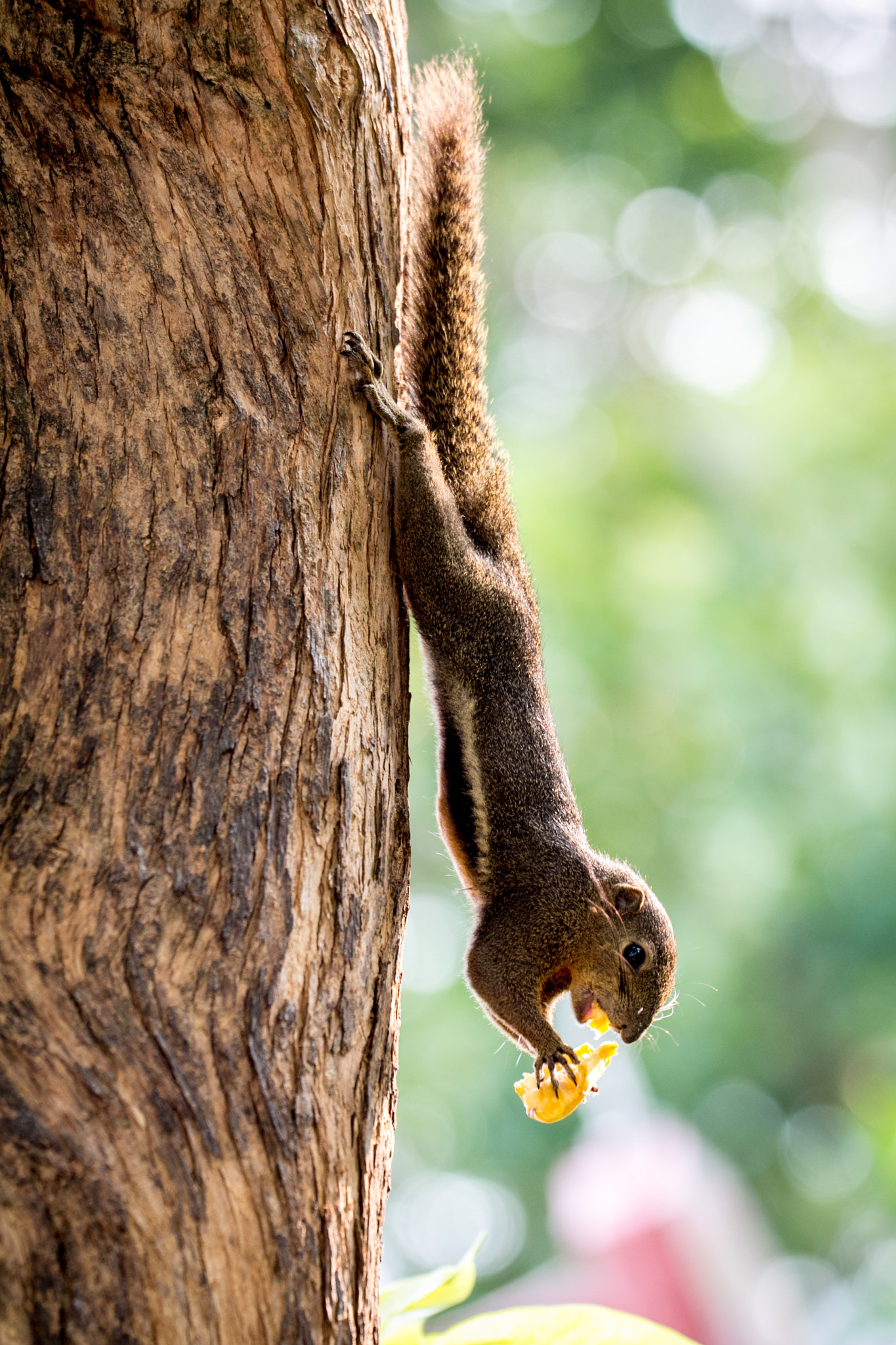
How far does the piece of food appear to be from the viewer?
2.08 m

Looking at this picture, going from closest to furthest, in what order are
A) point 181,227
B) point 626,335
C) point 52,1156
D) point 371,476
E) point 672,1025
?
point 52,1156 < point 181,227 < point 371,476 < point 672,1025 < point 626,335

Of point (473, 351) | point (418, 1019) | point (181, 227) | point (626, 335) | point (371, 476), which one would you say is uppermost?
point (626, 335)

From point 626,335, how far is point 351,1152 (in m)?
5.10

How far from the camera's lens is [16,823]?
1348 mm

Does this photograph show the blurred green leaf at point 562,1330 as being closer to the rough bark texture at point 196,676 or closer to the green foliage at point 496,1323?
the green foliage at point 496,1323

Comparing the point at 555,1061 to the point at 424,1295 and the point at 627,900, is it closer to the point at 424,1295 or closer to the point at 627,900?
the point at 627,900

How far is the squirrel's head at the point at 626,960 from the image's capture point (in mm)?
2398

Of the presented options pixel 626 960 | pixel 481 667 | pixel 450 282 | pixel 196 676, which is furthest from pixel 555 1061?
pixel 450 282

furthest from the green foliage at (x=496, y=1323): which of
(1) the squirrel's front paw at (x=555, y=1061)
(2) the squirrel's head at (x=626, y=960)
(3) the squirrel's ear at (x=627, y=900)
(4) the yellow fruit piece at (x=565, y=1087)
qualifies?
(3) the squirrel's ear at (x=627, y=900)

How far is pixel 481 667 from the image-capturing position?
2.19 m

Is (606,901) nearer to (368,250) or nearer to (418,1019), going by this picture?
(368,250)

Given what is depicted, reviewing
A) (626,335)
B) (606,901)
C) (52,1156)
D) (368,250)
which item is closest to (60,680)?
(52,1156)

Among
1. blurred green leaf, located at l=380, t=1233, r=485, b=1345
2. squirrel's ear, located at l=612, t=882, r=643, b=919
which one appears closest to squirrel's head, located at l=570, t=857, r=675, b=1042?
squirrel's ear, located at l=612, t=882, r=643, b=919

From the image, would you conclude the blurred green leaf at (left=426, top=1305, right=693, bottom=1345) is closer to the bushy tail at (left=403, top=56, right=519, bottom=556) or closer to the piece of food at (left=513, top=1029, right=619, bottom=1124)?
the piece of food at (left=513, top=1029, right=619, bottom=1124)
